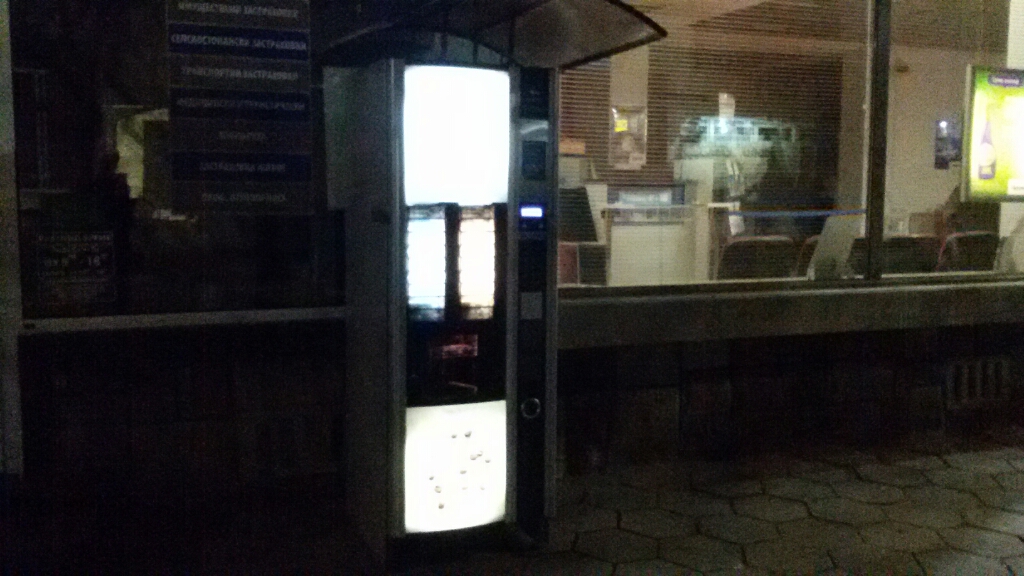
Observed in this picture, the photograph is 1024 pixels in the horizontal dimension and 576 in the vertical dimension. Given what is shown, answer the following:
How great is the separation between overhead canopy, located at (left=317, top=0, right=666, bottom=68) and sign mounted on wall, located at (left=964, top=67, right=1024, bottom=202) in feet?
12.3

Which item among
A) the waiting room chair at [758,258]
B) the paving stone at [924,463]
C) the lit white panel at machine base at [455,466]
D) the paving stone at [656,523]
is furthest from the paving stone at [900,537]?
the lit white panel at machine base at [455,466]

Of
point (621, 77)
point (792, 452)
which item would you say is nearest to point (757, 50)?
point (621, 77)

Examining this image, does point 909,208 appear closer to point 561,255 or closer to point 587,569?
point 561,255

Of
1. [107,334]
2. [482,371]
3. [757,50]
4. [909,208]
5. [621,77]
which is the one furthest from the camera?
[909,208]

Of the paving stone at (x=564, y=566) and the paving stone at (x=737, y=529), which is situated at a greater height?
the paving stone at (x=737, y=529)

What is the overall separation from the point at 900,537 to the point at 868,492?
79cm

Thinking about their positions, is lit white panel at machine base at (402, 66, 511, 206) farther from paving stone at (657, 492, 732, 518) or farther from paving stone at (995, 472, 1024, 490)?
paving stone at (995, 472, 1024, 490)

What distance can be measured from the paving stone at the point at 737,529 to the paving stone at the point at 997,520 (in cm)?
117

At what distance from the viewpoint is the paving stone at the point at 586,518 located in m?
5.33

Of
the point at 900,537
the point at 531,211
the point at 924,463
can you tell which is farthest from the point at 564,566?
A: the point at 924,463

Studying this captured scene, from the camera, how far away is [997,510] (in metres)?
5.60

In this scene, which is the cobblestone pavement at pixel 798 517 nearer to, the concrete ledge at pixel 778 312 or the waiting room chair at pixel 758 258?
the concrete ledge at pixel 778 312

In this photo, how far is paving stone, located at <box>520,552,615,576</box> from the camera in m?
4.64

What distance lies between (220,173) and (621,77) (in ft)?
8.20
